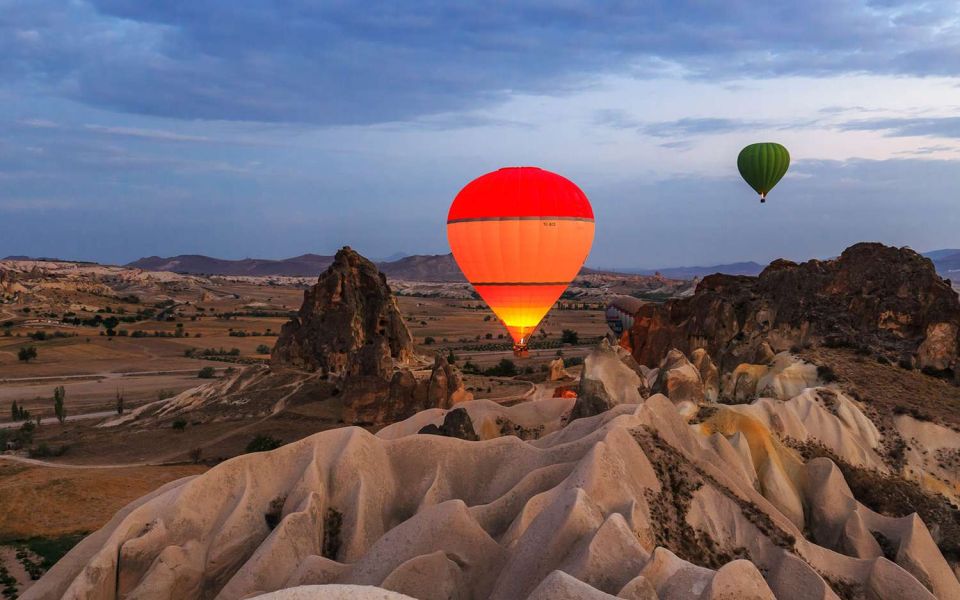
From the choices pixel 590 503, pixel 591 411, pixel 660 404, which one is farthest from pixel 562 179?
pixel 590 503

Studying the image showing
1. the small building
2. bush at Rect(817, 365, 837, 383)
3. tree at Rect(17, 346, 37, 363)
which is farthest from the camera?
the small building

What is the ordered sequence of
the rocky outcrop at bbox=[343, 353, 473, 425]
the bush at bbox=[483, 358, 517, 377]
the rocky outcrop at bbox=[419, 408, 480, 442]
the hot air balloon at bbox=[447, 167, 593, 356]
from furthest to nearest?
the bush at bbox=[483, 358, 517, 377] → the rocky outcrop at bbox=[343, 353, 473, 425] → the hot air balloon at bbox=[447, 167, 593, 356] → the rocky outcrop at bbox=[419, 408, 480, 442]

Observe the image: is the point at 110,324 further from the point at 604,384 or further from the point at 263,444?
the point at 604,384

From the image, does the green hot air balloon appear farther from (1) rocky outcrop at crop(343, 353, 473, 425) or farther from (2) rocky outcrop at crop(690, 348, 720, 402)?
(1) rocky outcrop at crop(343, 353, 473, 425)

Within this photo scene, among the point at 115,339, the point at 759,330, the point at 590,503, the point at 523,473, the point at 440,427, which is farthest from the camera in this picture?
the point at 115,339

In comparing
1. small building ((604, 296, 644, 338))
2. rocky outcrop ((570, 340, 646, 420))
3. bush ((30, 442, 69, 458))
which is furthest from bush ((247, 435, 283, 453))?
small building ((604, 296, 644, 338))

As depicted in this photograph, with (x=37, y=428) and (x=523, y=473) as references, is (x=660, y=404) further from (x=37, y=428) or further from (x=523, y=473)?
(x=37, y=428)

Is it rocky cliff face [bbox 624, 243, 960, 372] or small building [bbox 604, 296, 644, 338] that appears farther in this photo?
small building [bbox 604, 296, 644, 338]
